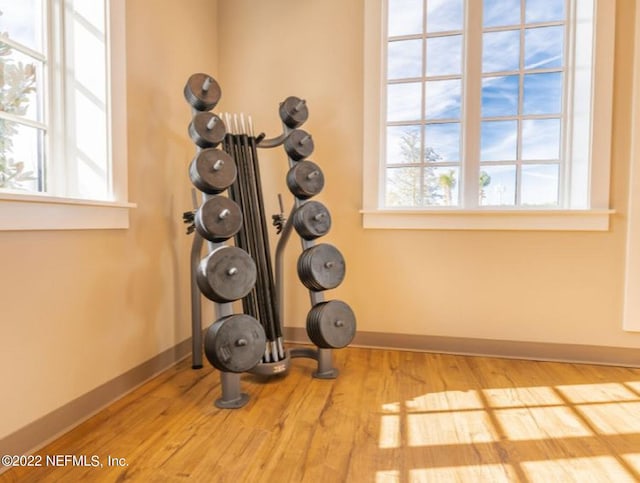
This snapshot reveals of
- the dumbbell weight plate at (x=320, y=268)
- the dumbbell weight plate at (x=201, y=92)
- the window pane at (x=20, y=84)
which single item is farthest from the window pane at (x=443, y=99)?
the window pane at (x=20, y=84)

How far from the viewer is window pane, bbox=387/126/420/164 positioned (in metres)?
2.80

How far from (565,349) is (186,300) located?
2.54 meters

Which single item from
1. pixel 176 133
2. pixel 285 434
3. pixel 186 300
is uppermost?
pixel 176 133

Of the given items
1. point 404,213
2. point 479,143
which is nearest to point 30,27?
point 404,213

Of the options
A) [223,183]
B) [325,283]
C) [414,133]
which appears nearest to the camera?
[223,183]

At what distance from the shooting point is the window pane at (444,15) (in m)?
2.68

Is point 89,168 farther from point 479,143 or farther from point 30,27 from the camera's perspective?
point 479,143

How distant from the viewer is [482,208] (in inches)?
104

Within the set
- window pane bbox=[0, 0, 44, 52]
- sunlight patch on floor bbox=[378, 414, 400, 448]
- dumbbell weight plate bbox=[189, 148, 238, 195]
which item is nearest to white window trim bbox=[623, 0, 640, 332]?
sunlight patch on floor bbox=[378, 414, 400, 448]

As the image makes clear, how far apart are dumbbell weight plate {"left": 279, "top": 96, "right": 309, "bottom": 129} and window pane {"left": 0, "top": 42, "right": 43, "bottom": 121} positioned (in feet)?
3.97

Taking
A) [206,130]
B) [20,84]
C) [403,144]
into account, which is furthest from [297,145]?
[20,84]

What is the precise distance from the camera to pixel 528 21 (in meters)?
2.61

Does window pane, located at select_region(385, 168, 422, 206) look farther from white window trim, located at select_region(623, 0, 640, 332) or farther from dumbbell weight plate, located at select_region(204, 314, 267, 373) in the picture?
dumbbell weight plate, located at select_region(204, 314, 267, 373)

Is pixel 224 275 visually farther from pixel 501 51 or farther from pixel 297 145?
pixel 501 51
